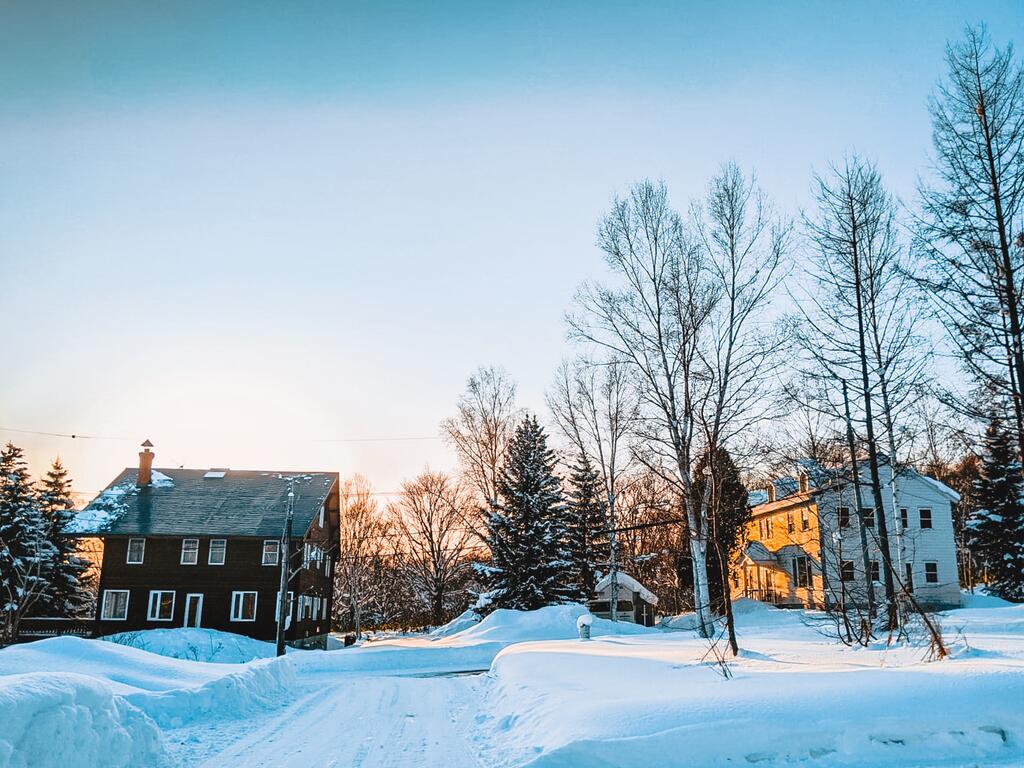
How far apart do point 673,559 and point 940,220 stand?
34.3 meters

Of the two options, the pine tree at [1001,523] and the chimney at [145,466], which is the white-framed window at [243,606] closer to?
the chimney at [145,466]

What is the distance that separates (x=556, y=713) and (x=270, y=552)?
2953cm

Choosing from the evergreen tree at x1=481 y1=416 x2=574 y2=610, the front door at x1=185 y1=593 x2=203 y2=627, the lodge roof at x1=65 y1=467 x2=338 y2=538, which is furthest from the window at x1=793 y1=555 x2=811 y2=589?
the front door at x1=185 y1=593 x2=203 y2=627

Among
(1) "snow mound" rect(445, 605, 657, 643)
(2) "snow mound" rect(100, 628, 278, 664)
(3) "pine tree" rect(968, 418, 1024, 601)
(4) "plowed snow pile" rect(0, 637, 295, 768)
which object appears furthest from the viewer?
(3) "pine tree" rect(968, 418, 1024, 601)

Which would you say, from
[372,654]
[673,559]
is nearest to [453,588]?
[673,559]

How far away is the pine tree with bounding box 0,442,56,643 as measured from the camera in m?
35.2

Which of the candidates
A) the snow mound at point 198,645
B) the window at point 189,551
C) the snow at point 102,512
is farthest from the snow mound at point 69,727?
the snow at point 102,512

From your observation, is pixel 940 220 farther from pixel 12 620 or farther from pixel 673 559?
pixel 12 620

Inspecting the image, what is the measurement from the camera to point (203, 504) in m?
37.6

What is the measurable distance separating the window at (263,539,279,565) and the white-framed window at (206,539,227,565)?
1870mm

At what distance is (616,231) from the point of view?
21.7m

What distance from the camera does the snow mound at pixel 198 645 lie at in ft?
92.1

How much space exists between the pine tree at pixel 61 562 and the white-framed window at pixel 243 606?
30.7 feet

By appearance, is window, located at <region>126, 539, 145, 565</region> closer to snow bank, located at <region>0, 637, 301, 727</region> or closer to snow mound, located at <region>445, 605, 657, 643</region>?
snow mound, located at <region>445, 605, 657, 643</region>
